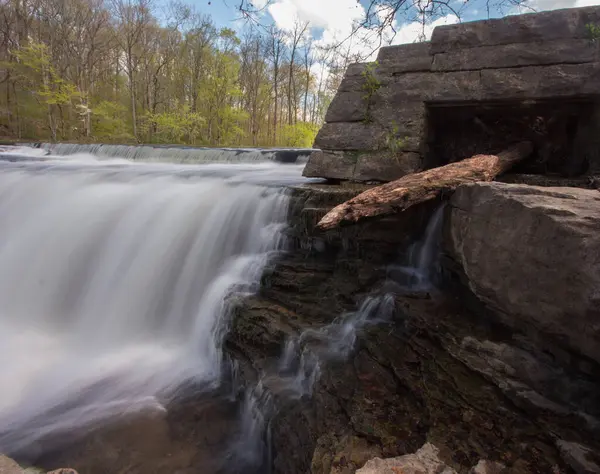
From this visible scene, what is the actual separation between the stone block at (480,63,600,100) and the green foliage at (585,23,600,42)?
321 millimetres

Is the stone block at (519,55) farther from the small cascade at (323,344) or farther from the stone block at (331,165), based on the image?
the small cascade at (323,344)

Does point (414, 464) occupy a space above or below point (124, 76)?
below

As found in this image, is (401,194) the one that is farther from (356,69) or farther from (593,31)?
(593,31)

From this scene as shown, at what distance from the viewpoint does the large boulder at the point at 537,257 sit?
65.5 inches

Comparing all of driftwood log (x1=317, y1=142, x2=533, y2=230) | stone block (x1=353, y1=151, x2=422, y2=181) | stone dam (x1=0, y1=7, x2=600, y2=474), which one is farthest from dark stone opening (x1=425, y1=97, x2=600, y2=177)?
driftwood log (x1=317, y1=142, x2=533, y2=230)

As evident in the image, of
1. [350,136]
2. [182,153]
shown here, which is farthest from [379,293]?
[182,153]

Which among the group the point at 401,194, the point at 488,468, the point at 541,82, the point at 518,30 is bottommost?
the point at 488,468

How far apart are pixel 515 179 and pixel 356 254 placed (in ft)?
6.62

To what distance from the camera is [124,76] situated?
28203mm

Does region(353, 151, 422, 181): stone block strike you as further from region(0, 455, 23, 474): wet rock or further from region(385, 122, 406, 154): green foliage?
region(0, 455, 23, 474): wet rock

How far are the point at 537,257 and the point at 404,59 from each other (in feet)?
12.2

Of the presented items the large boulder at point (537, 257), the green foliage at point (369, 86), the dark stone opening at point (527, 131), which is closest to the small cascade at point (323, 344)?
the large boulder at point (537, 257)

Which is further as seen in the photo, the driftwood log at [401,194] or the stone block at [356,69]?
the stone block at [356,69]

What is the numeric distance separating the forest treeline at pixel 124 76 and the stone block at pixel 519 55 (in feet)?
56.0
